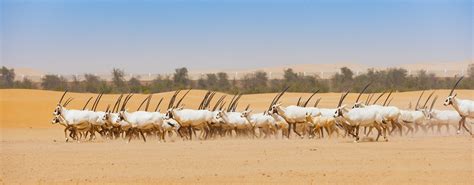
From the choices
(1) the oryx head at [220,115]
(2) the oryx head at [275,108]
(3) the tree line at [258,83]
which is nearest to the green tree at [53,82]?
(3) the tree line at [258,83]

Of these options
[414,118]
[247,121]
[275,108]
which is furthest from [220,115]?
[414,118]

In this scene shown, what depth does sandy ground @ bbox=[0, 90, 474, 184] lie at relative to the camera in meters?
16.4

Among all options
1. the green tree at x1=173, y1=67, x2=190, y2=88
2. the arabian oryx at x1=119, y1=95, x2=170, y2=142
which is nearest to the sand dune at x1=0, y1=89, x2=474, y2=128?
the arabian oryx at x1=119, y1=95, x2=170, y2=142

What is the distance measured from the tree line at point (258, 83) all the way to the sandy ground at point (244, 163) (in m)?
47.1

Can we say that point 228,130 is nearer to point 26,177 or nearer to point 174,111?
point 174,111

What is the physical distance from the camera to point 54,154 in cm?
2258

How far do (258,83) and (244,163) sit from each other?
223ft

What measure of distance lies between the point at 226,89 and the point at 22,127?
3806 cm

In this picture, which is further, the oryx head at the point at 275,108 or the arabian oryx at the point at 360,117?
the oryx head at the point at 275,108

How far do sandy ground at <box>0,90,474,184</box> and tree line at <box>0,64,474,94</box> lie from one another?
4708 cm

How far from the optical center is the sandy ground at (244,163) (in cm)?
1636

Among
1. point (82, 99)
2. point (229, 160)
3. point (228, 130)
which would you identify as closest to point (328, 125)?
point (228, 130)

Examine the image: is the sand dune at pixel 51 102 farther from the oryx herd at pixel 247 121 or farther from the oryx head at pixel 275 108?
the oryx head at pixel 275 108

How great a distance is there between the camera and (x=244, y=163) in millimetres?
19312
